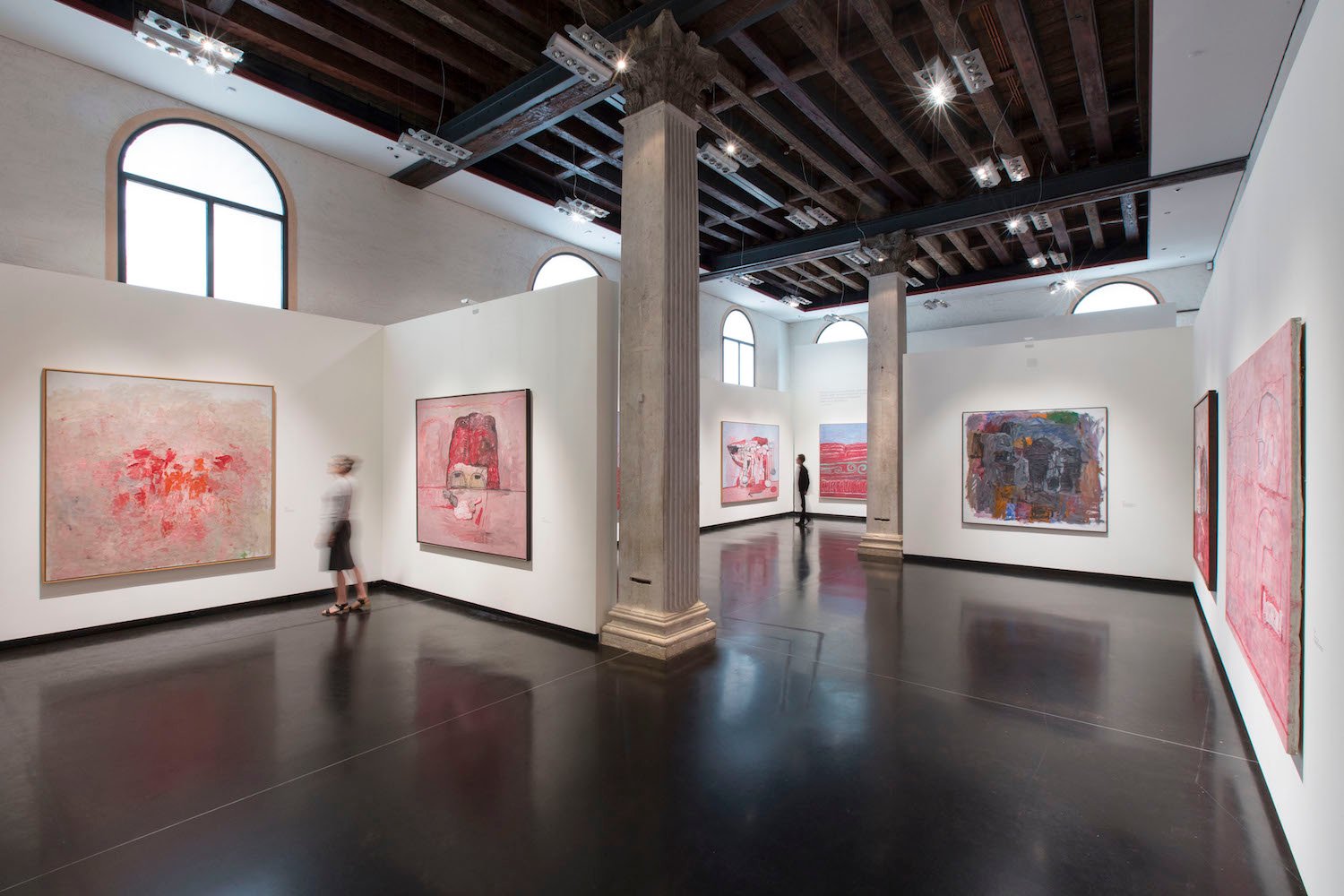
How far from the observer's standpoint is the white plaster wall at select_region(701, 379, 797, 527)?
13984mm

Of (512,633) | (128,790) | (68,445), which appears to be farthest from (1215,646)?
(68,445)

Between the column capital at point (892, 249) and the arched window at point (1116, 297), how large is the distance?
5.32 metres

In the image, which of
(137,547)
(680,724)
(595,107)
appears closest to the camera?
(680,724)

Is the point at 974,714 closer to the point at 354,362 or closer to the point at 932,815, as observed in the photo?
the point at 932,815

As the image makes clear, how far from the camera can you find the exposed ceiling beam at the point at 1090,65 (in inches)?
215

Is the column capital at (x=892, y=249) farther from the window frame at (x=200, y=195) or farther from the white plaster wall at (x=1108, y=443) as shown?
the window frame at (x=200, y=195)

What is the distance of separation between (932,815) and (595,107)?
8.15 m

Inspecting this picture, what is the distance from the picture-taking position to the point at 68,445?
593 cm

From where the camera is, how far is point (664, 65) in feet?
18.4

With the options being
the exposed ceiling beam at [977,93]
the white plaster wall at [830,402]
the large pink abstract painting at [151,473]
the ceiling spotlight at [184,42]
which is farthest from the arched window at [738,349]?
the ceiling spotlight at [184,42]

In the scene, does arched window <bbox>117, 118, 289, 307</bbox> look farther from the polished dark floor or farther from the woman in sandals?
the polished dark floor

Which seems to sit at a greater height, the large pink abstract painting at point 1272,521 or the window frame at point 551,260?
the window frame at point 551,260

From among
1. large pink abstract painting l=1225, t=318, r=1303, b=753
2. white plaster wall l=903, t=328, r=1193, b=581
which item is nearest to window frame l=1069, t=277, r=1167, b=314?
white plaster wall l=903, t=328, r=1193, b=581

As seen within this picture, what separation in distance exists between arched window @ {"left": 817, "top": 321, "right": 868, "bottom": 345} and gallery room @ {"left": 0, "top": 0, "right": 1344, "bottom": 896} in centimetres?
643
